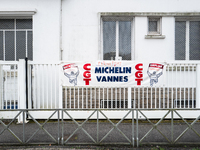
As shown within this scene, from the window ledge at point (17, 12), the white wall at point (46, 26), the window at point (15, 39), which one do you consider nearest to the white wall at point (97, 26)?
the white wall at point (46, 26)

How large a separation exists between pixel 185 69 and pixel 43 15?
6020mm

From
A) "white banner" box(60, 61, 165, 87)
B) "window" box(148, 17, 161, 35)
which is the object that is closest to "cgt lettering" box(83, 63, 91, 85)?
"white banner" box(60, 61, 165, 87)

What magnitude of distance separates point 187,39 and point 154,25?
5.18 feet

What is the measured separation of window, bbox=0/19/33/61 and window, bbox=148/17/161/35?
5.28 m

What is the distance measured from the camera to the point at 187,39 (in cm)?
748

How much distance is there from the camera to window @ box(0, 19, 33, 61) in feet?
24.8

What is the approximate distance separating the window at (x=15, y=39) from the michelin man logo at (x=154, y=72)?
16.9 feet

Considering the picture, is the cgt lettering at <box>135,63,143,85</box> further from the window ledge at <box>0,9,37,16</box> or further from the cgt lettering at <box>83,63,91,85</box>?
the window ledge at <box>0,9,37,16</box>

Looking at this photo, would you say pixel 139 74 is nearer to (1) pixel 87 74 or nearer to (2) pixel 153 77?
(2) pixel 153 77

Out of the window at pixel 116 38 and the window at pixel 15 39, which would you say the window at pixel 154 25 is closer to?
the window at pixel 116 38

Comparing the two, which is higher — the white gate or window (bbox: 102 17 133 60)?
window (bbox: 102 17 133 60)

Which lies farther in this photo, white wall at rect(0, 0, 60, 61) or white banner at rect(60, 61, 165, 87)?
white wall at rect(0, 0, 60, 61)

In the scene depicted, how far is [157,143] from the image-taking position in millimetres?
4234

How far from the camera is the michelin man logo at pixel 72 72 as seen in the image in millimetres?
5805
